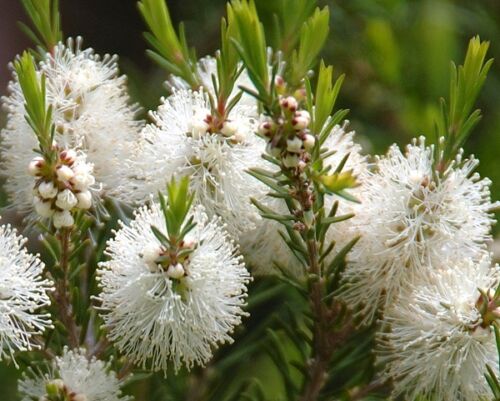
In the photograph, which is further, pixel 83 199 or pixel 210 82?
pixel 210 82

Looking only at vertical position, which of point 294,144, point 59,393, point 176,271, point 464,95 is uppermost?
point 464,95

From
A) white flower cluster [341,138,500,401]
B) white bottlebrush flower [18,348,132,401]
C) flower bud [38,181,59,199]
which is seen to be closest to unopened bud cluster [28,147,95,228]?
flower bud [38,181,59,199]

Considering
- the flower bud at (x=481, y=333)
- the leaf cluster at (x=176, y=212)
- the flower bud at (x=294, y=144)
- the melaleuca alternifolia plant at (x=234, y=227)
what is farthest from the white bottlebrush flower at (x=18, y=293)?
the flower bud at (x=481, y=333)

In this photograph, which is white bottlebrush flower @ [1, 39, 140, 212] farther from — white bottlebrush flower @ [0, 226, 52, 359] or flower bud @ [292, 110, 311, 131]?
flower bud @ [292, 110, 311, 131]

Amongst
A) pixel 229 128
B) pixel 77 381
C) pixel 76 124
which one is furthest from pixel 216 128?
pixel 77 381

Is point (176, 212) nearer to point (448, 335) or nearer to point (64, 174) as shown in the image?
point (64, 174)

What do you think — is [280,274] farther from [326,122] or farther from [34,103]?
[34,103]

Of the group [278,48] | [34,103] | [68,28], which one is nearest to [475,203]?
[278,48]

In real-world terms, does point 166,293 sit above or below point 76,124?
below
